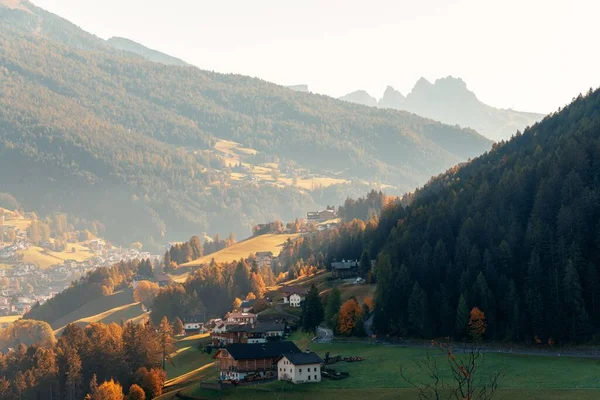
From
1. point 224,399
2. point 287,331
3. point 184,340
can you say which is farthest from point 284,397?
point 184,340

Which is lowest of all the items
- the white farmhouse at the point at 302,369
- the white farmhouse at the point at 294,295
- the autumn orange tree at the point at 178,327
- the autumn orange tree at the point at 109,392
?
the autumn orange tree at the point at 109,392

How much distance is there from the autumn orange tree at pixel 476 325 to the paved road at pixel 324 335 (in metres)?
18.7

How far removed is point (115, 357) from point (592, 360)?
2412 inches

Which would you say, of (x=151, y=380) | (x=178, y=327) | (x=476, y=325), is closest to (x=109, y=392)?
(x=151, y=380)

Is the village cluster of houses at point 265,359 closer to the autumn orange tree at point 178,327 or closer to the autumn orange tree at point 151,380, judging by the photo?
the autumn orange tree at point 151,380

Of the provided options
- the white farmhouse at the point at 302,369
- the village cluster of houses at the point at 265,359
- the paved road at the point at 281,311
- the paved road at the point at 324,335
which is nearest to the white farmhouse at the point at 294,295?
the paved road at the point at 281,311

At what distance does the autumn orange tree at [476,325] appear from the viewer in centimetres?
10751

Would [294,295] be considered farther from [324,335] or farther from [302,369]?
[302,369]

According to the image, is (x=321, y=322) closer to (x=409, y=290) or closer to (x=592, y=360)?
(x=409, y=290)

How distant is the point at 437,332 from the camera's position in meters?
113

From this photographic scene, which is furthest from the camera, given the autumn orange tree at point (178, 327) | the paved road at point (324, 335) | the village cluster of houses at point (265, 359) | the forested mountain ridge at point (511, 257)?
the autumn orange tree at point (178, 327)

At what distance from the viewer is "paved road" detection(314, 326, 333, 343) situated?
119125mm

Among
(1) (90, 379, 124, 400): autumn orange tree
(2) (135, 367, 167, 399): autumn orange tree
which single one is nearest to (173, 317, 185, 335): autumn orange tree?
(2) (135, 367, 167, 399): autumn orange tree

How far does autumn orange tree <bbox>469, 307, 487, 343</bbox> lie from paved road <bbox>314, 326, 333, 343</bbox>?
61.3 ft
